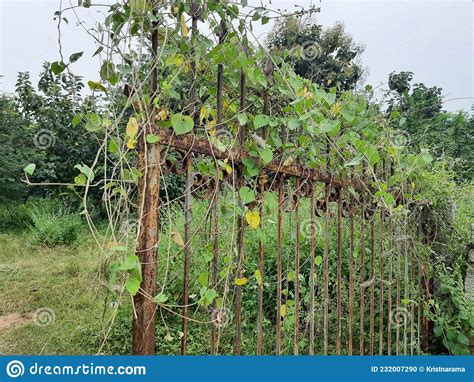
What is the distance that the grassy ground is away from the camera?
356cm

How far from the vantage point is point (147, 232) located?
45.2 inches

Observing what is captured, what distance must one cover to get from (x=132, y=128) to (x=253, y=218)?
1.64ft

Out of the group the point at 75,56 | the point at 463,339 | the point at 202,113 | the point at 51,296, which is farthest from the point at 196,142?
the point at 51,296

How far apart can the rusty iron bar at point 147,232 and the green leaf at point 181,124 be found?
51mm

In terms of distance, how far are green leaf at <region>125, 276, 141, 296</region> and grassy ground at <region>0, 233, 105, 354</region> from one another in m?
1.46

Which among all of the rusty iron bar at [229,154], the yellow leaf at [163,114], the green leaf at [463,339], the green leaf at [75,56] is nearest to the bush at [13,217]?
the green leaf at [463,339]

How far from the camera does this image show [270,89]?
1574 millimetres

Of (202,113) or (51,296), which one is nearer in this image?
(202,113)

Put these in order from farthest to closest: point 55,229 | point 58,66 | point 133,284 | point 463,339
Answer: point 55,229 → point 463,339 → point 58,66 → point 133,284

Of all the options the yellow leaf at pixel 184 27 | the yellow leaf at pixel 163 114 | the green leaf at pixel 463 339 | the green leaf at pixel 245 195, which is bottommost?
the green leaf at pixel 463 339

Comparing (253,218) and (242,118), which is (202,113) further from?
(253,218)

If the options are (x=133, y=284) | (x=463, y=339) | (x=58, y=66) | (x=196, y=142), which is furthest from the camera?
(x=463, y=339)

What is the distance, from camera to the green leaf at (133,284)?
1043 mm

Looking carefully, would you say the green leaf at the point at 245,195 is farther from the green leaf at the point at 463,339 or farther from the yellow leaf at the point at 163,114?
the green leaf at the point at 463,339
